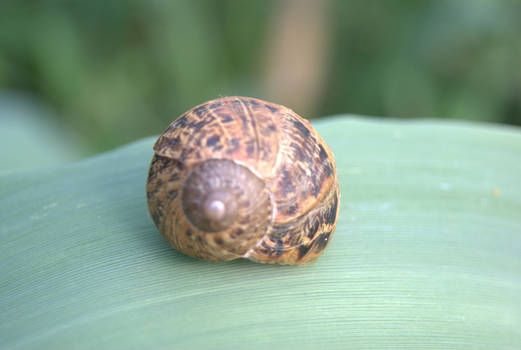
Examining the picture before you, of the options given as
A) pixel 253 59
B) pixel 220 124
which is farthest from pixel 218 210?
pixel 253 59

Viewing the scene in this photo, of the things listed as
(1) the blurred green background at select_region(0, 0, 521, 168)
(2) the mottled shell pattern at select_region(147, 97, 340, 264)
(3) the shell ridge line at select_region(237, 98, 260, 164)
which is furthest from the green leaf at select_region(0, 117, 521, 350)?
(1) the blurred green background at select_region(0, 0, 521, 168)

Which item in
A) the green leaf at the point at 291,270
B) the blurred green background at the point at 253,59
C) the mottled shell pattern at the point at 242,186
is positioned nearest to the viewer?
the green leaf at the point at 291,270

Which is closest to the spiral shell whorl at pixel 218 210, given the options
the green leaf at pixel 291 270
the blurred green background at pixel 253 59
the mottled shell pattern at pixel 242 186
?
the mottled shell pattern at pixel 242 186

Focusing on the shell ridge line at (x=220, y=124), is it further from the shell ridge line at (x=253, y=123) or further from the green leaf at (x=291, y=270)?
the green leaf at (x=291, y=270)

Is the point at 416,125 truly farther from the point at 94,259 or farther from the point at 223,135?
the point at 94,259

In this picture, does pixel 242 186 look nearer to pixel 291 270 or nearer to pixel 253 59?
pixel 291 270
